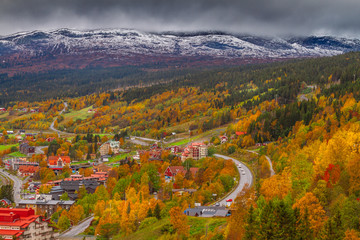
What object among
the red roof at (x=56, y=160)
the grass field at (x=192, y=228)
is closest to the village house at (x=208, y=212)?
the grass field at (x=192, y=228)

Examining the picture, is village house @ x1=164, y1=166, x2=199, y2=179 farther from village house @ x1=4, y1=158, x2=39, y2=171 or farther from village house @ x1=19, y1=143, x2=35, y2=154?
village house @ x1=19, y1=143, x2=35, y2=154

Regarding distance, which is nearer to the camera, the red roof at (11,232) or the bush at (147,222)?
the bush at (147,222)

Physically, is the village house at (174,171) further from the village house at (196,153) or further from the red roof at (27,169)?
the red roof at (27,169)

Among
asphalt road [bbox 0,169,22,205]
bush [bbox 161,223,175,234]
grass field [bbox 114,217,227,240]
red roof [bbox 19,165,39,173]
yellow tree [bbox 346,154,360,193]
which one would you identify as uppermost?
yellow tree [bbox 346,154,360,193]

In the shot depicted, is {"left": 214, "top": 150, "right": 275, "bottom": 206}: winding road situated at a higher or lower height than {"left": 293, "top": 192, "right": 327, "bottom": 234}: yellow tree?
lower

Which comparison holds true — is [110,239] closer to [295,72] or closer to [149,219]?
[149,219]

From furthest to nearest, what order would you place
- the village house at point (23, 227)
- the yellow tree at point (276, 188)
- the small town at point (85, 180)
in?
the small town at point (85, 180) < the village house at point (23, 227) < the yellow tree at point (276, 188)

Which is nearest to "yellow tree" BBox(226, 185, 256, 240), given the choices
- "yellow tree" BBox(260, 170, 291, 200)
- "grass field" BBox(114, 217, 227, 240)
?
"yellow tree" BBox(260, 170, 291, 200)

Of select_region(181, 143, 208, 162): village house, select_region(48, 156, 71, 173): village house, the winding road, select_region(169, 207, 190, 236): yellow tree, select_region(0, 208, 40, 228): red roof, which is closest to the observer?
select_region(169, 207, 190, 236): yellow tree
